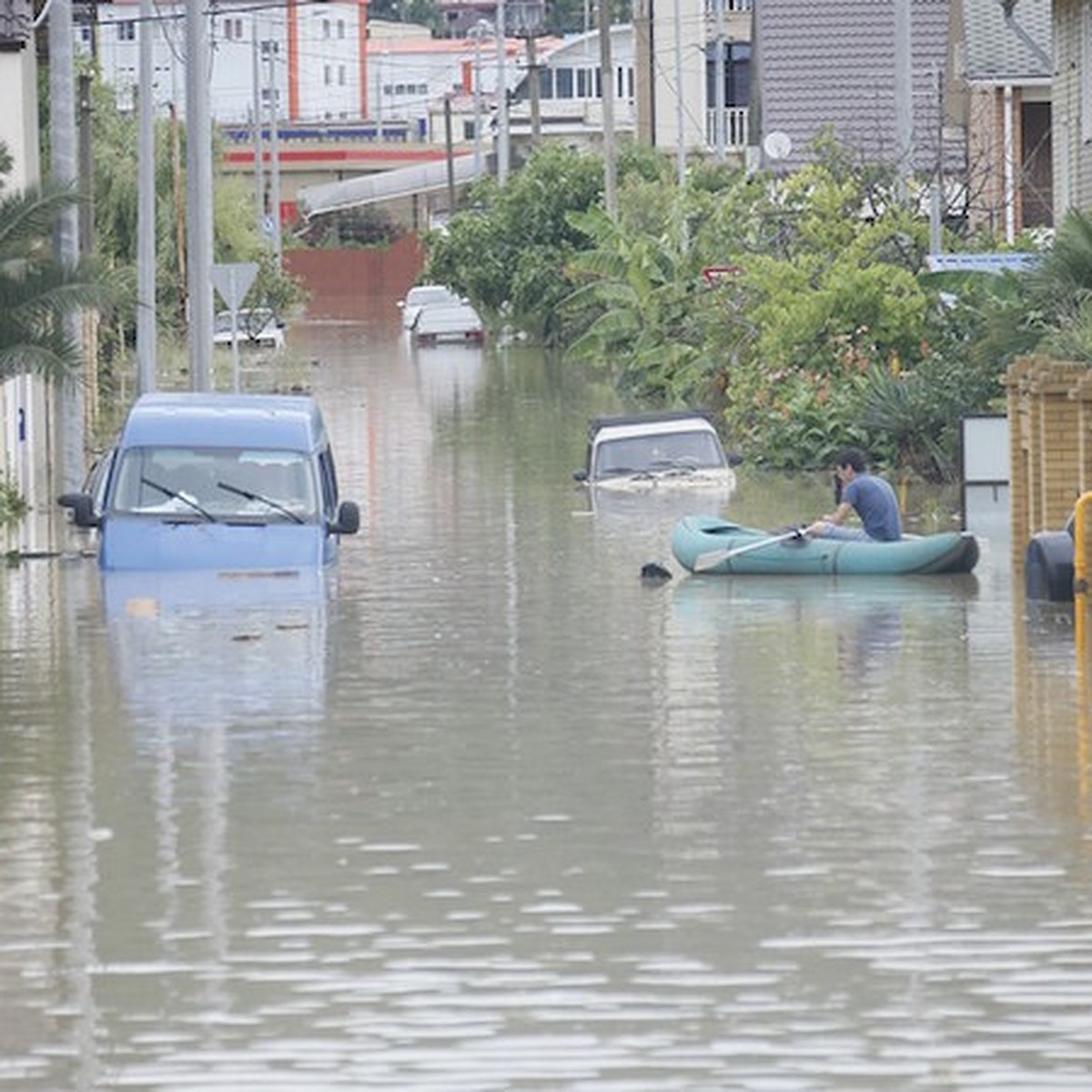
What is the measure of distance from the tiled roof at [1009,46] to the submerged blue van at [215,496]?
76.2 ft

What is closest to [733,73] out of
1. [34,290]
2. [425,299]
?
[425,299]

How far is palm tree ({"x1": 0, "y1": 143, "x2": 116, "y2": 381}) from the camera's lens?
29.1m

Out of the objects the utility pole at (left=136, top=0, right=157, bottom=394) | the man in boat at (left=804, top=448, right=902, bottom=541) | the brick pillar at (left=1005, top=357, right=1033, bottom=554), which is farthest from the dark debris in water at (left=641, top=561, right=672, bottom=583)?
the utility pole at (left=136, top=0, right=157, bottom=394)

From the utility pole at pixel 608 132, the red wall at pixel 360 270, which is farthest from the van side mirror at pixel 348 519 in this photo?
the red wall at pixel 360 270

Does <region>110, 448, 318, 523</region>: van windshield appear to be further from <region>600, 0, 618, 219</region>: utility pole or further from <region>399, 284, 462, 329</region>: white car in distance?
<region>399, 284, 462, 329</region>: white car in distance

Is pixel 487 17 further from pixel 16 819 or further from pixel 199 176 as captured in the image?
pixel 16 819

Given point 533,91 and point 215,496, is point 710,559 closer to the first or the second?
point 215,496

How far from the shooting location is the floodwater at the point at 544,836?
10914mm

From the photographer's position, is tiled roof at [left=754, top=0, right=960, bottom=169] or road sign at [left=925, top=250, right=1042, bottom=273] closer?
road sign at [left=925, top=250, right=1042, bottom=273]

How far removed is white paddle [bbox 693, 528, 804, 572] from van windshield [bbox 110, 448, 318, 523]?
314 cm

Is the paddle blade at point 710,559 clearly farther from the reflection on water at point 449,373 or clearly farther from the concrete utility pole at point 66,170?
the reflection on water at point 449,373

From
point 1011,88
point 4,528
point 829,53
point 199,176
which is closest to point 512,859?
point 4,528

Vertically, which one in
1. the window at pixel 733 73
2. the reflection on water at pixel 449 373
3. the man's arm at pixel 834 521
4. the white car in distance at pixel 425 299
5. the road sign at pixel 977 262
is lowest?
the man's arm at pixel 834 521

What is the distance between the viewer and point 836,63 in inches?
2751
